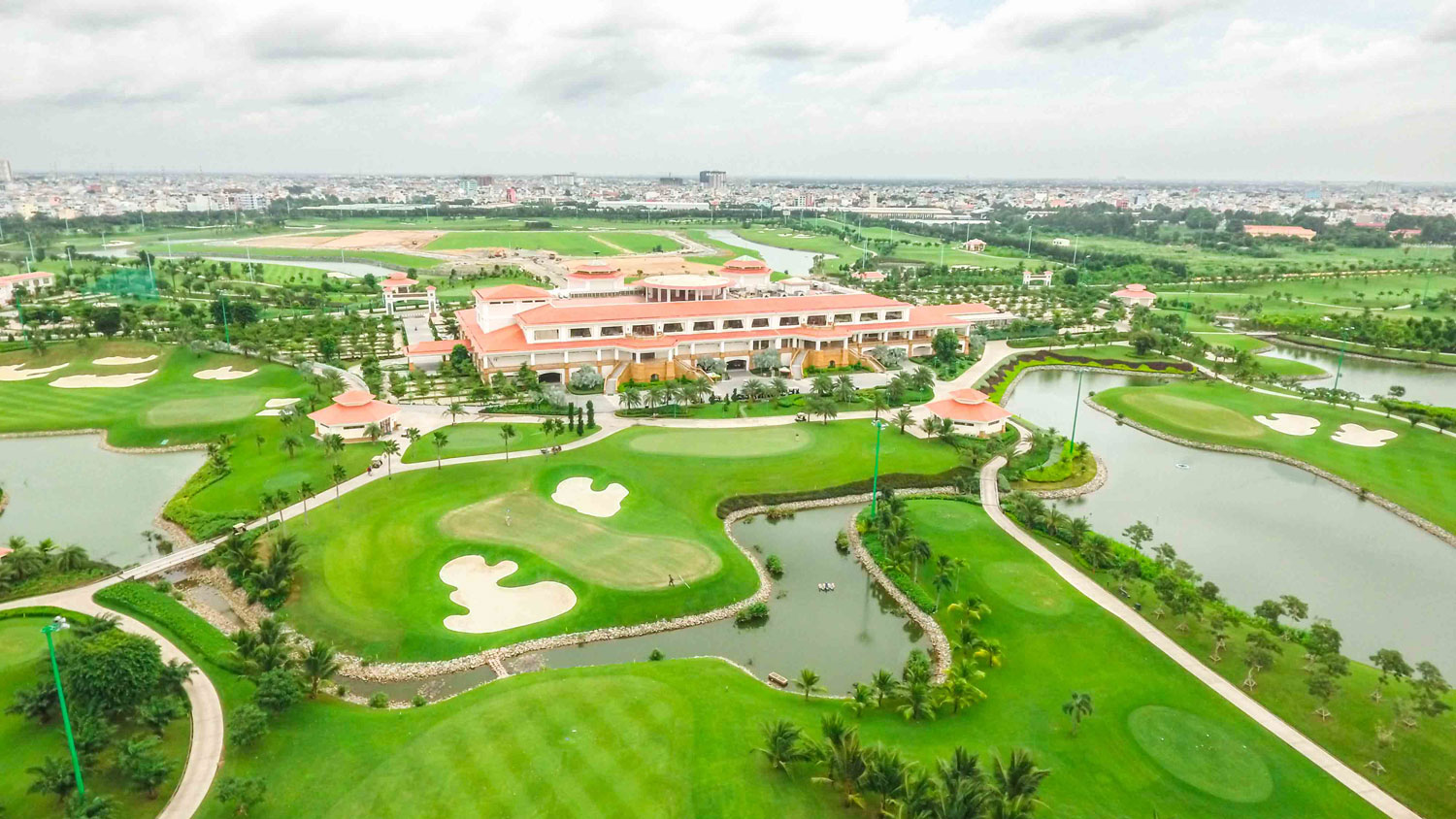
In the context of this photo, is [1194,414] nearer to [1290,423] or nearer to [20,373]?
[1290,423]

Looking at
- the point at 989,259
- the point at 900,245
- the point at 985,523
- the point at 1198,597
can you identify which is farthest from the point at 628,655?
the point at 900,245

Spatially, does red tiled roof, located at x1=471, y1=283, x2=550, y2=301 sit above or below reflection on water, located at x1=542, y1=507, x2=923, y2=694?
above

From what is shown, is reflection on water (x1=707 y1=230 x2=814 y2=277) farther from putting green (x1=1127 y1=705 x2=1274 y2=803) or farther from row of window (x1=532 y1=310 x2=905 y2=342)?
putting green (x1=1127 y1=705 x2=1274 y2=803)

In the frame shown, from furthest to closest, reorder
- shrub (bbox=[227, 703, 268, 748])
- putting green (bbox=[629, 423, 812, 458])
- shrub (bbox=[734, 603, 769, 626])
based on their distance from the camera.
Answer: putting green (bbox=[629, 423, 812, 458]), shrub (bbox=[734, 603, 769, 626]), shrub (bbox=[227, 703, 268, 748])

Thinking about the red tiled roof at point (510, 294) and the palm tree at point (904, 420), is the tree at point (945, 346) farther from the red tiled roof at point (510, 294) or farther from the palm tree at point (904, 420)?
the red tiled roof at point (510, 294)

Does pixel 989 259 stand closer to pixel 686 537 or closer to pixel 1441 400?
pixel 1441 400

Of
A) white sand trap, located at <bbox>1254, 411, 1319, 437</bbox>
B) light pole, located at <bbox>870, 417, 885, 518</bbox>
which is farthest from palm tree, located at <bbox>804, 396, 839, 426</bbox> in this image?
white sand trap, located at <bbox>1254, 411, 1319, 437</bbox>
